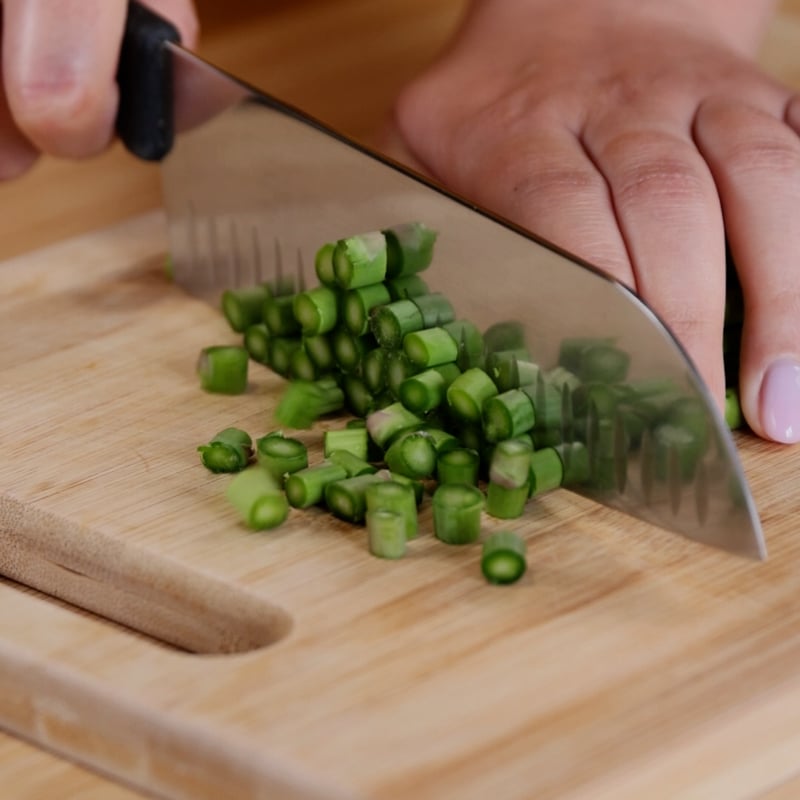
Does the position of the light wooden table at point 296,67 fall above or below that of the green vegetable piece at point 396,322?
below

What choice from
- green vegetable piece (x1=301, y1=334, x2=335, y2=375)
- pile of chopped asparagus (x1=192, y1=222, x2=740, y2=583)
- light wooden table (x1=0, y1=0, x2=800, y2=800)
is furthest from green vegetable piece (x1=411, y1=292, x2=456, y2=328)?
light wooden table (x1=0, y1=0, x2=800, y2=800)

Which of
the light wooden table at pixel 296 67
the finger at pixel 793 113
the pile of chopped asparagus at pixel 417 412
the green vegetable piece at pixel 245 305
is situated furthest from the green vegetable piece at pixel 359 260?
the light wooden table at pixel 296 67

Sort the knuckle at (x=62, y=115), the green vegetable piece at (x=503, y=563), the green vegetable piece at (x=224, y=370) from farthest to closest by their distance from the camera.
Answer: the knuckle at (x=62, y=115)
the green vegetable piece at (x=224, y=370)
the green vegetable piece at (x=503, y=563)

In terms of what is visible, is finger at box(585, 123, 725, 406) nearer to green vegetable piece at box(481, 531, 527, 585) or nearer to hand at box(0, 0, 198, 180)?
green vegetable piece at box(481, 531, 527, 585)

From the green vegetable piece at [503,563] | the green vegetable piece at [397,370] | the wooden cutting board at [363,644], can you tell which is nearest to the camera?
the wooden cutting board at [363,644]

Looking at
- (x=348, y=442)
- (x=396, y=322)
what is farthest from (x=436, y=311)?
(x=348, y=442)

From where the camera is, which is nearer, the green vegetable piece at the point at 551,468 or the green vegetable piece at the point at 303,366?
the green vegetable piece at the point at 551,468

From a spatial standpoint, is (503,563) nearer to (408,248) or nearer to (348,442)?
(348,442)

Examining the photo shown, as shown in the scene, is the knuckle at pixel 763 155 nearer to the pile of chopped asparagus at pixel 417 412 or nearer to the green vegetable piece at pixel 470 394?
the pile of chopped asparagus at pixel 417 412
